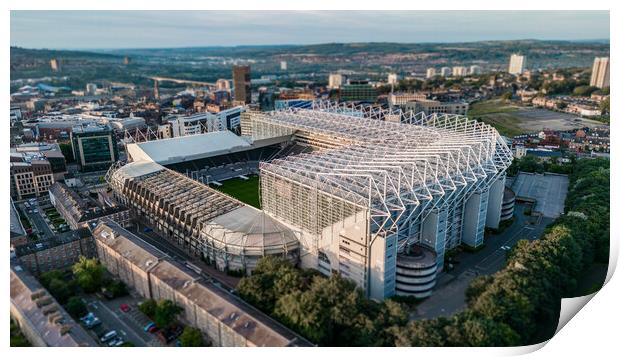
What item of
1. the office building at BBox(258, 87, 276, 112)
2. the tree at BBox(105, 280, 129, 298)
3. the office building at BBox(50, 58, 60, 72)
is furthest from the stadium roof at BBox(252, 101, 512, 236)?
the office building at BBox(50, 58, 60, 72)

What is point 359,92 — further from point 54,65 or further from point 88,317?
point 54,65

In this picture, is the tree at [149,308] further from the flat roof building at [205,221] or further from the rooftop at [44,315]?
the flat roof building at [205,221]

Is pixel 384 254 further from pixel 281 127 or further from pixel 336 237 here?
pixel 281 127

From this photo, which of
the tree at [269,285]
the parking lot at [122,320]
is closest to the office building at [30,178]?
the parking lot at [122,320]

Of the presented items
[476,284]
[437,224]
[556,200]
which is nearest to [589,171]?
[556,200]

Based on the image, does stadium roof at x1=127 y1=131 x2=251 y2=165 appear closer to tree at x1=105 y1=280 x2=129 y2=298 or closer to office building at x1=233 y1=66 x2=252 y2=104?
tree at x1=105 y1=280 x2=129 y2=298

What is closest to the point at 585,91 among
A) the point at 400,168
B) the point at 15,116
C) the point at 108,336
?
the point at 400,168
